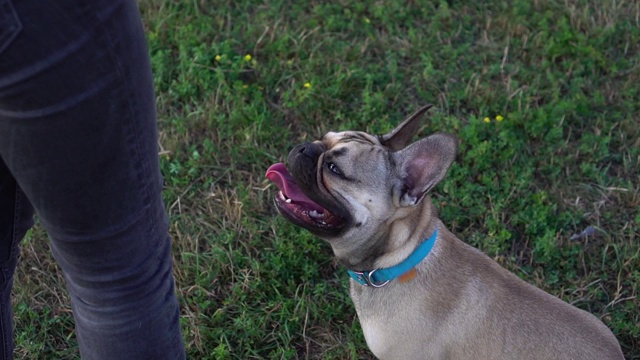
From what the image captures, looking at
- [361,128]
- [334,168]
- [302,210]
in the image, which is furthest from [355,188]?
[361,128]

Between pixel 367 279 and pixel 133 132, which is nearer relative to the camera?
pixel 133 132

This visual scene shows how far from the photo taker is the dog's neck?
2988mm

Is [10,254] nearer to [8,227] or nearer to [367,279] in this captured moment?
[8,227]

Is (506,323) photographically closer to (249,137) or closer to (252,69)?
(249,137)

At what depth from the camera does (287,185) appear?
10.5ft

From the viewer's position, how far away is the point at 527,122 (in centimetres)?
450

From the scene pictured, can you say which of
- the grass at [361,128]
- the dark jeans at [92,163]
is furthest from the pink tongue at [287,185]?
the dark jeans at [92,163]

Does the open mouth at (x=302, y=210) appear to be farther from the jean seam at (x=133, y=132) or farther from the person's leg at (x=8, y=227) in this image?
the person's leg at (x=8, y=227)

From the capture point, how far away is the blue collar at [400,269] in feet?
9.83

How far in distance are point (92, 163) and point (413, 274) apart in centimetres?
153

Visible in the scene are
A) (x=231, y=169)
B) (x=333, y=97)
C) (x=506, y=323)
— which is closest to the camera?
(x=506, y=323)

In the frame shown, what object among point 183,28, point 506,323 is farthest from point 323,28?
point 506,323

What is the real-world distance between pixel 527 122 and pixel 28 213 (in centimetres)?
308

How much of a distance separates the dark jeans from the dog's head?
812mm
